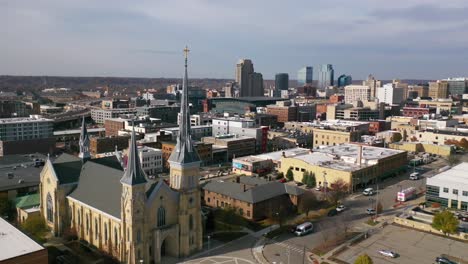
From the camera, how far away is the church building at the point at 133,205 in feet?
136

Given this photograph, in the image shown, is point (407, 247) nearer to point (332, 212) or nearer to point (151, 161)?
point (332, 212)

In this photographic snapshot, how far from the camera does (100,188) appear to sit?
4772 centimetres

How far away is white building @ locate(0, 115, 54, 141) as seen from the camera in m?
106

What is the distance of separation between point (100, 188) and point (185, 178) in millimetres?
10325

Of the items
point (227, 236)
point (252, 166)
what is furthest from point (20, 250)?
point (252, 166)

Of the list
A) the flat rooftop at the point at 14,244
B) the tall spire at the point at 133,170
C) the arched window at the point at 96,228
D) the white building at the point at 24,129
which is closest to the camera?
the flat rooftop at the point at 14,244

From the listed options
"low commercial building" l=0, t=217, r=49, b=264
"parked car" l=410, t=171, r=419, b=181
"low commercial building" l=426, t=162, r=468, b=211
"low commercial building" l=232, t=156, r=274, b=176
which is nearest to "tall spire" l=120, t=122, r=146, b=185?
"low commercial building" l=0, t=217, r=49, b=264

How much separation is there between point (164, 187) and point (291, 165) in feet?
134

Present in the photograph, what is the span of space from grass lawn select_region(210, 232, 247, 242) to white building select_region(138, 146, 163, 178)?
3628 cm

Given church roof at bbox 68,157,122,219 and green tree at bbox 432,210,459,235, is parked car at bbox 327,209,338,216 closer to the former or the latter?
green tree at bbox 432,210,459,235

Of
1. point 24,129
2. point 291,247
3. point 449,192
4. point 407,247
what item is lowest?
point 291,247

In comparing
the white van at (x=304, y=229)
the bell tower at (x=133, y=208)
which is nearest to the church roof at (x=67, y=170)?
the bell tower at (x=133, y=208)

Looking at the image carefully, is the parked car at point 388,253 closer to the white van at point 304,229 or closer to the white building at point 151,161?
the white van at point 304,229

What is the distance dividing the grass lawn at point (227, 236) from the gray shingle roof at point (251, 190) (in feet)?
20.4
